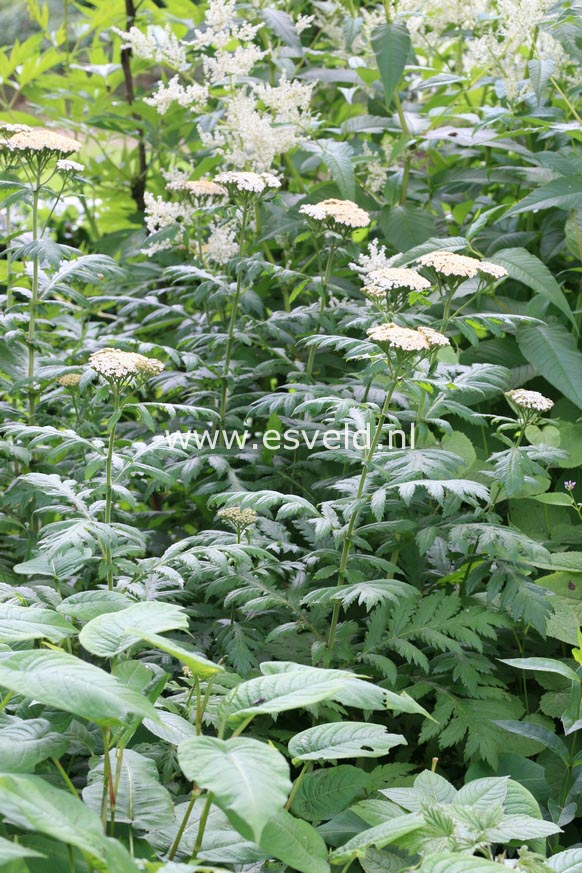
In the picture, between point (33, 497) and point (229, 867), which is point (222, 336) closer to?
point (33, 497)

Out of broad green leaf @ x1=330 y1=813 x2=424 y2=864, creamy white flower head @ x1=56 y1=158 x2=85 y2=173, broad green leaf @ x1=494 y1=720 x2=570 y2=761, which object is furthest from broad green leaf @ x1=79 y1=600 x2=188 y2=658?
creamy white flower head @ x1=56 y1=158 x2=85 y2=173

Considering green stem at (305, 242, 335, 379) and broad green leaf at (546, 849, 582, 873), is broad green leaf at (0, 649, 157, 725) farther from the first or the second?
green stem at (305, 242, 335, 379)

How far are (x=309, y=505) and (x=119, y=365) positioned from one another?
15.9 inches

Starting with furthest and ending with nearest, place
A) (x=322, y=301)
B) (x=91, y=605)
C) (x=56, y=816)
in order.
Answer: (x=322, y=301)
(x=91, y=605)
(x=56, y=816)

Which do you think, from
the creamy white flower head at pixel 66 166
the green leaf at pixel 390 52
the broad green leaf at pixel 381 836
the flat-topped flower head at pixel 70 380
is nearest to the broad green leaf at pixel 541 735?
the broad green leaf at pixel 381 836

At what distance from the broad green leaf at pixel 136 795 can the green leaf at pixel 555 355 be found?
132cm

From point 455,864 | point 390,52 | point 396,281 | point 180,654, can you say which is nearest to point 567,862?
point 455,864

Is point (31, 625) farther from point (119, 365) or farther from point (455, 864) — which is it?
point (455, 864)

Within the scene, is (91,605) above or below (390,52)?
below

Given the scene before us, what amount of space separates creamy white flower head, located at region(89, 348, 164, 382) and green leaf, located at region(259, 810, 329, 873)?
0.72 metres

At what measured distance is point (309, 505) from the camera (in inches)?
61.6

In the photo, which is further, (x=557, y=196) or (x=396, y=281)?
(x=557, y=196)

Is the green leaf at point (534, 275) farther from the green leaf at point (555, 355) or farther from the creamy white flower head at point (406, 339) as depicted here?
the creamy white flower head at point (406, 339)

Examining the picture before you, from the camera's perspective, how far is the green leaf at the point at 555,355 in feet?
7.02
